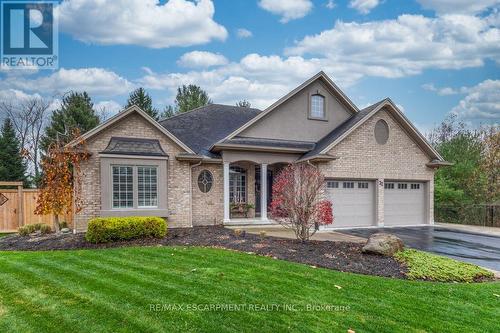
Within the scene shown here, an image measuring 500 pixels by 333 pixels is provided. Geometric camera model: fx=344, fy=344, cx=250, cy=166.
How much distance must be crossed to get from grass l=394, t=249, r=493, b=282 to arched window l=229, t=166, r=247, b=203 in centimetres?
925

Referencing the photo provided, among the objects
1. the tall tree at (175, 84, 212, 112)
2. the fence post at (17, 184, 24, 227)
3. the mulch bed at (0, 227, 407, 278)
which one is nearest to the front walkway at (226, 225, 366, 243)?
the mulch bed at (0, 227, 407, 278)

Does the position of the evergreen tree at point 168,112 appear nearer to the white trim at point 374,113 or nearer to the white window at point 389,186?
the white trim at point 374,113

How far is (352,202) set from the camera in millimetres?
15797

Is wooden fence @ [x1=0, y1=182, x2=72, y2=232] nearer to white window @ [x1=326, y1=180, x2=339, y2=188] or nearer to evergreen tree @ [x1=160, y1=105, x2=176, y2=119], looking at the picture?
white window @ [x1=326, y1=180, x2=339, y2=188]

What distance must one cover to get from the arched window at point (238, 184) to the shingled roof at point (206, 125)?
1938 millimetres

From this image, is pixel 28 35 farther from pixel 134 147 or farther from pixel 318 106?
pixel 318 106

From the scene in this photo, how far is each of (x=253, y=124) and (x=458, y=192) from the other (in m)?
13.1

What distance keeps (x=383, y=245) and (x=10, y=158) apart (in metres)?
28.2

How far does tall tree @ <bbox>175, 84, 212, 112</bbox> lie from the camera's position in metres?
40.1

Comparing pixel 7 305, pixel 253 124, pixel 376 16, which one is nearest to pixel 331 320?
pixel 7 305

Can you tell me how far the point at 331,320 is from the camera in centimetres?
485

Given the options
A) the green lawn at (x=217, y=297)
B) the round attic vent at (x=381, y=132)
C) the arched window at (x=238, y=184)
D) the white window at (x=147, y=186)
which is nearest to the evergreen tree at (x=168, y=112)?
the arched window at (x=238, y=184)

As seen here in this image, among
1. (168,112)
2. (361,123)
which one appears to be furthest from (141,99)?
(361,123)

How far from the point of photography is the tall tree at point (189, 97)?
40.1m
